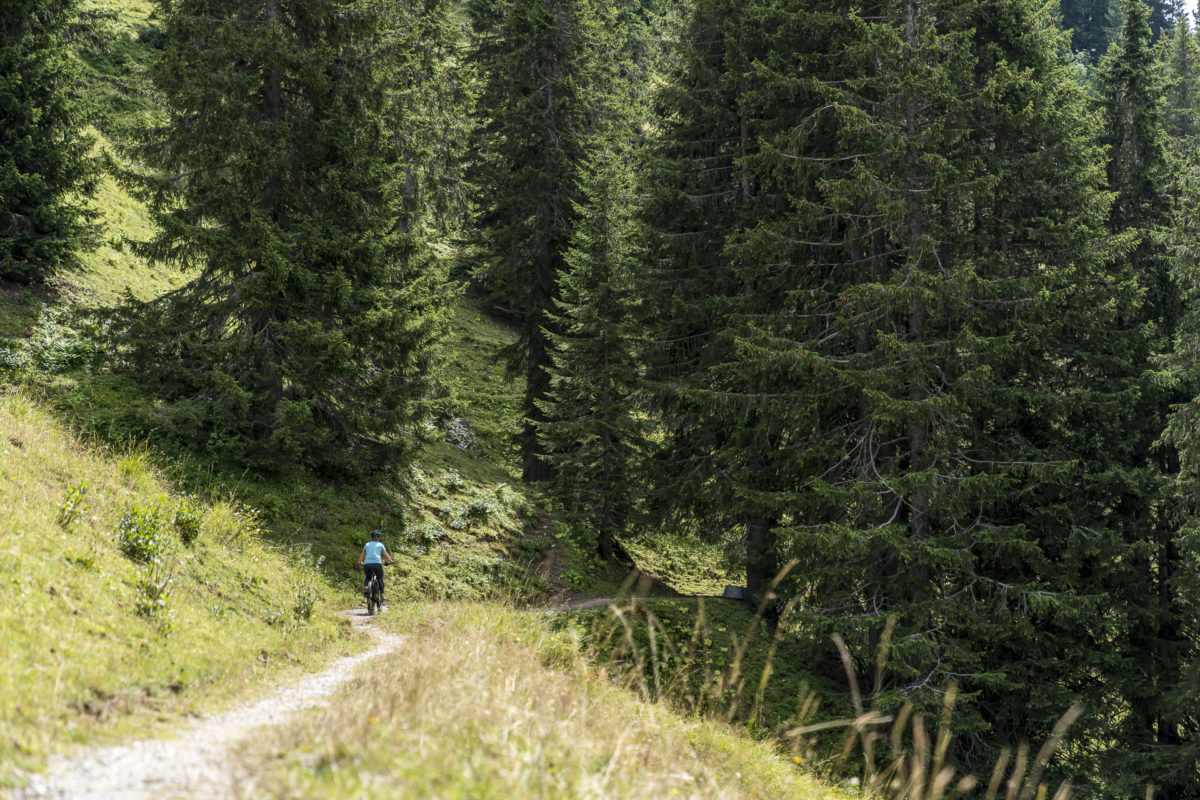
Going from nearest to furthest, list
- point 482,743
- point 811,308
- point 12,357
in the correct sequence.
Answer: point 482,743
point 12,357
point 811,308

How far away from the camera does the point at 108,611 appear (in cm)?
710

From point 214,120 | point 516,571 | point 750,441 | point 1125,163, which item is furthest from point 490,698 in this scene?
point 1125,163

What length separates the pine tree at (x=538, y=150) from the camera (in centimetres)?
2297

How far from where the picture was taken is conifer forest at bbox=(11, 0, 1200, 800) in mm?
12734

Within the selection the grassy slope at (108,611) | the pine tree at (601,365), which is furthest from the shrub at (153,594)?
the pine tree at (601,365)

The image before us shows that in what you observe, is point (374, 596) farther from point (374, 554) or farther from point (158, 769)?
point (158, 769)

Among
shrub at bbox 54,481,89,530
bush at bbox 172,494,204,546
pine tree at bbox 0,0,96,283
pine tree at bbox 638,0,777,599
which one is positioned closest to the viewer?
shrub at bbox 54,481,89,530

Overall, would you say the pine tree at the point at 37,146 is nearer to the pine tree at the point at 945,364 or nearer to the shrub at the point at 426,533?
the shrub at the point at 426,533

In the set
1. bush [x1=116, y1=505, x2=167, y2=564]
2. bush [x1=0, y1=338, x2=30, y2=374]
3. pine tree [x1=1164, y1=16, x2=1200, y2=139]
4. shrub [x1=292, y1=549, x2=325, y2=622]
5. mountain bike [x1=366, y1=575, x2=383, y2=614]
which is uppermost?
pine tree [x1=1164, y1=16, x2=1200, y2=139]

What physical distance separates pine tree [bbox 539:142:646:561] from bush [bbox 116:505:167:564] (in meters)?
10.5

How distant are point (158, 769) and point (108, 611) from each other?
12.5ft

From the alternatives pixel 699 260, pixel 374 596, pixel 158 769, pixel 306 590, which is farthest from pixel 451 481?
pixel 158 769

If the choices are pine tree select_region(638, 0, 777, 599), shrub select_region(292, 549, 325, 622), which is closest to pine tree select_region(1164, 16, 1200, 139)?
pine tree select_region(638, 0, 777, 599)

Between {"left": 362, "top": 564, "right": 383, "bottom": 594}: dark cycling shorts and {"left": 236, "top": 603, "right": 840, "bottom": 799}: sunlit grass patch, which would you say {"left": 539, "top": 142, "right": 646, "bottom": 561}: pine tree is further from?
{"left": 236, "top": 603, "right": 840, "bottom": 799}: sunlit grass patch
